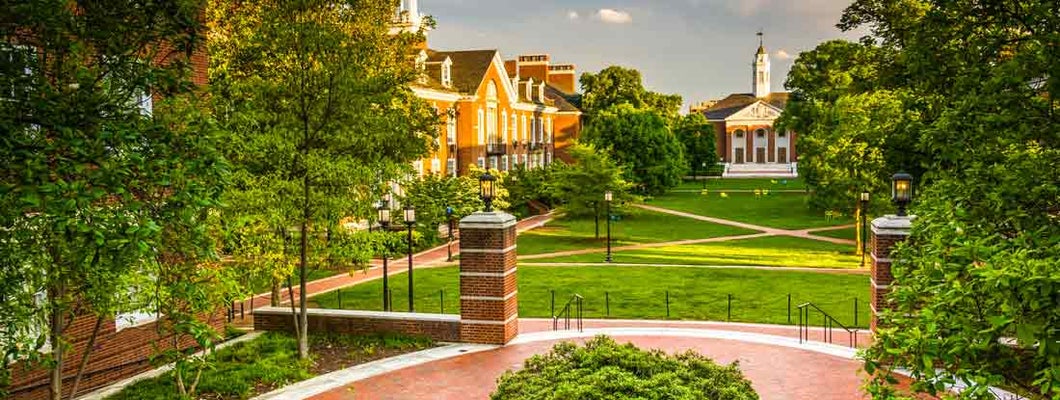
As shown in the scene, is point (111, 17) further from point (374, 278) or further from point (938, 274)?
point (374, 278)

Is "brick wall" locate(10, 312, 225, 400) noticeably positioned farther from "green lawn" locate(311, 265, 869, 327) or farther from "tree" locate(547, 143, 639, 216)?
"tree" locate(547, 143, 639, 216)

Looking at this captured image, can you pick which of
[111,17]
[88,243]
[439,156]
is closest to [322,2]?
[111,17]

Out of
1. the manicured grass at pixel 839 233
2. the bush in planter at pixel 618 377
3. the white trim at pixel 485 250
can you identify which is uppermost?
the white trim at pixel 485 250

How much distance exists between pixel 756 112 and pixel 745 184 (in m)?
24.6

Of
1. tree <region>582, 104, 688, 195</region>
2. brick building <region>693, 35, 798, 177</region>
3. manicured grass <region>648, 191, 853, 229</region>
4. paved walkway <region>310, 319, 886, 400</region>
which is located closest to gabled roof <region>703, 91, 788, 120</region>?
brick building <region>693, 35, 798, 177</region>

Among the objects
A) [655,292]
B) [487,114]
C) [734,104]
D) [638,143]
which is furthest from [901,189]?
[734,104]

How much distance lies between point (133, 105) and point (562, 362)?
504cm

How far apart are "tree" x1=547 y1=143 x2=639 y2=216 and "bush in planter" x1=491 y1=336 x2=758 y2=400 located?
31149 mm

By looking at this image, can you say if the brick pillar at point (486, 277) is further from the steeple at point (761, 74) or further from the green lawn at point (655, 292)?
the steeple at point (761, 74)

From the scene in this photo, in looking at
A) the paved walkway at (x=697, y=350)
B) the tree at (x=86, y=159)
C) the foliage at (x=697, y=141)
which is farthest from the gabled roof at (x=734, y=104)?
the tree at (x=86, y=159)

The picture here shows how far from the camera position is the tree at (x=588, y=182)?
41000 millimetres

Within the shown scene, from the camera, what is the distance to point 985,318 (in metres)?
5.76

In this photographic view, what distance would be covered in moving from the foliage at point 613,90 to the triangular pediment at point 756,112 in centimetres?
3868

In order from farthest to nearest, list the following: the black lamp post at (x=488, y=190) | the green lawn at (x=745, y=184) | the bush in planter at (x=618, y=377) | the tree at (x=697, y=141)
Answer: the tree at (x=697, y=141) → the green lawn at (x=745, y=184) → the black lamp post at (x=488, y=190) → the bush in planter at (x=618, y=377)
